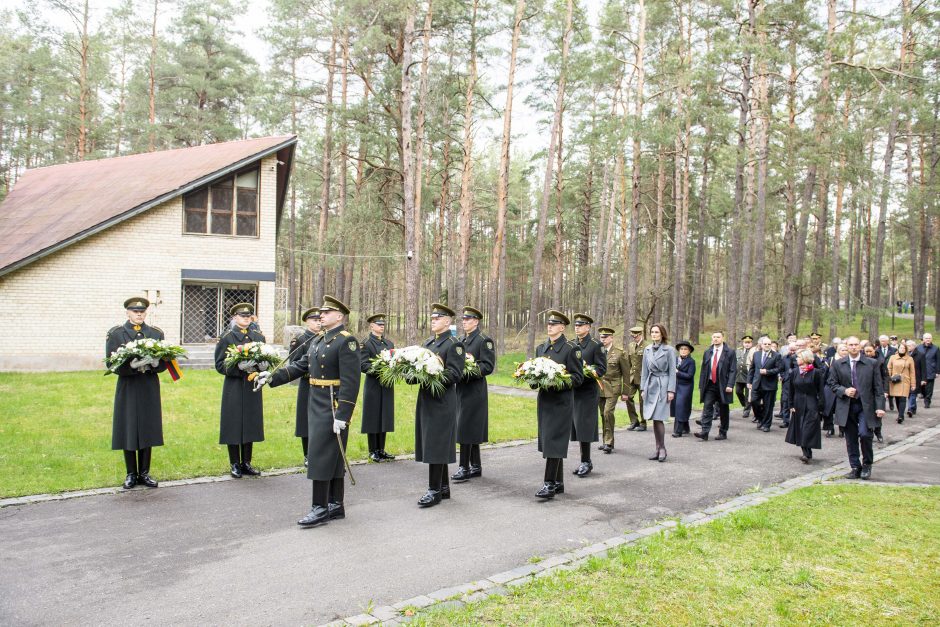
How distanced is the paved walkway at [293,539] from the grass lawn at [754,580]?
2.16 feet

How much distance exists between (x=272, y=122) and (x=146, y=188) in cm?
635

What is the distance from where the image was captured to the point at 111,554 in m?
5.51

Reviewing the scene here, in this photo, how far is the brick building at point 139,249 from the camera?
59.0 ft

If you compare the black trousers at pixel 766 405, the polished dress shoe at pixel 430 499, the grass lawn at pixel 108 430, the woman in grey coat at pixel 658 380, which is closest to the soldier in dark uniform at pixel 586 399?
the woman in grey coat at pixel 658 380

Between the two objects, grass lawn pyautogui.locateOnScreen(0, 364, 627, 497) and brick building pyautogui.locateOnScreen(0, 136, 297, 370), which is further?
brick building pyautogui.locateOnScreen(0, 136, 297, 370)

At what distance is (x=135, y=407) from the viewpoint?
25.2 ft

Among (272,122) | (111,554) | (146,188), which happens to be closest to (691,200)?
(272,122)

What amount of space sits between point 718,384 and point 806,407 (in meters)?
2.31

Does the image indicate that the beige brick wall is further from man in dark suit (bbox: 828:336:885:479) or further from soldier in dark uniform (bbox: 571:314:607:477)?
man in dark suit (bbox: 828:336:885:479)

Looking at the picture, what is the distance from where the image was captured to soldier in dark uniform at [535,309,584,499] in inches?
302

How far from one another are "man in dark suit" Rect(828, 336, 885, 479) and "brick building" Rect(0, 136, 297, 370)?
661 inches

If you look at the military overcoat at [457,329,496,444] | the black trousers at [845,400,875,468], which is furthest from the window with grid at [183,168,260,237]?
the black trousers at [845,400,875,468]

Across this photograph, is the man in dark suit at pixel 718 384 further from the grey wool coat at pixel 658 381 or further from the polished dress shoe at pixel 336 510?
the polished dress shoe at pixel 336 510

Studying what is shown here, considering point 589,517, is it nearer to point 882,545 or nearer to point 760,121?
point 882,545
